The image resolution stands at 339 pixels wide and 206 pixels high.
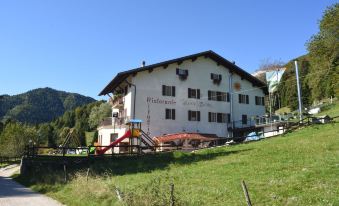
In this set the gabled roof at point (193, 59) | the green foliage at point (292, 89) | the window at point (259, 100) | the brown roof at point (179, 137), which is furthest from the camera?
the green foliage at point (292, 89)

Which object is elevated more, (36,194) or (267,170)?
(267,170)

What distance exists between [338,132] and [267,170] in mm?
12475

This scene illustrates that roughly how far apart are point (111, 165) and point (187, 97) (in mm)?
23030

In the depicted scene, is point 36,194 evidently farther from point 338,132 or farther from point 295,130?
point 295,130

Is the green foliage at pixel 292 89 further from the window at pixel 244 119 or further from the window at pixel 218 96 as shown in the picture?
the window at pixel 218 96

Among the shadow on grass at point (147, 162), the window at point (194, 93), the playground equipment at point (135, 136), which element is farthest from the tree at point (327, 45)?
the shadow on grass at point (147, 162)

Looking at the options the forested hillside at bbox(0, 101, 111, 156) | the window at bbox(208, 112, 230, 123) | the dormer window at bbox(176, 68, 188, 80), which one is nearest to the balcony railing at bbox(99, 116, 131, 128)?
the dormer window at bbox(176, 68, 188, 80)

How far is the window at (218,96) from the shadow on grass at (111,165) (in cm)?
2157

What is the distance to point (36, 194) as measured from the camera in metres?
20.6

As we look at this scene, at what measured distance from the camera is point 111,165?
29.1m

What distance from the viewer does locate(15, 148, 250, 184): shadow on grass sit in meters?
25.1

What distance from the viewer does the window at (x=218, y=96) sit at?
52188mm

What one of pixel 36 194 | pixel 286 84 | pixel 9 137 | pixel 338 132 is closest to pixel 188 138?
pixel 338 132

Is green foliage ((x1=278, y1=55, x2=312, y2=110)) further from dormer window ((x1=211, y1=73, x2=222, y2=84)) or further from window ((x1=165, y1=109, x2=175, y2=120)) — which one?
window ((x1=165, y1=109, x2=175, y2=120))
